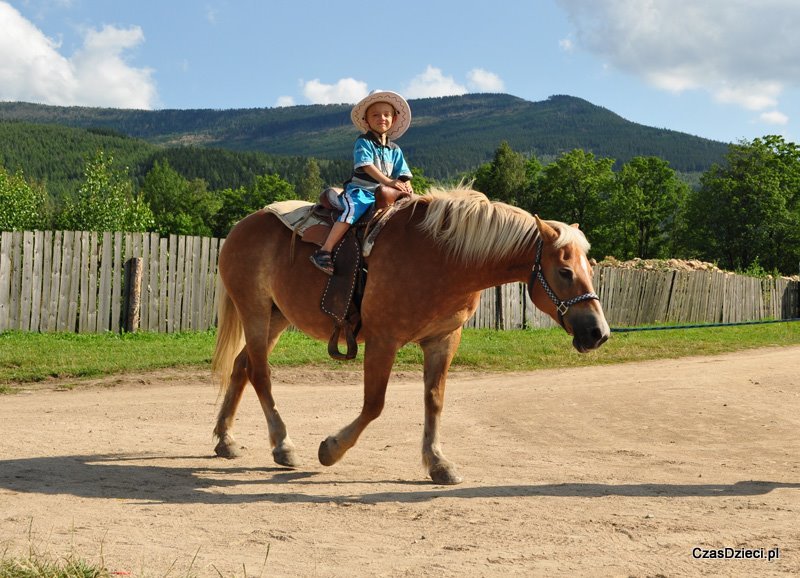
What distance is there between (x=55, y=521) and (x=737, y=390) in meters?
8.97

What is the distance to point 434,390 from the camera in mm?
6133

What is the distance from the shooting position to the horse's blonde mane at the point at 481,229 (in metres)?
5.64

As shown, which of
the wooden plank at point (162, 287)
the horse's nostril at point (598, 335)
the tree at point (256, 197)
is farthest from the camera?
the tree at point (256, 197)

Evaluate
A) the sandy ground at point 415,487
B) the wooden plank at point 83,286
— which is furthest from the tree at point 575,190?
the sandy ground at point 415,487

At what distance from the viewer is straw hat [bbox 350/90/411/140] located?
6.54 m

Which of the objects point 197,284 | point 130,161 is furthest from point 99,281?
point 130,161

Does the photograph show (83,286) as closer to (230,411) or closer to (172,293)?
(172,293)

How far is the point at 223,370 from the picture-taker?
738 cm

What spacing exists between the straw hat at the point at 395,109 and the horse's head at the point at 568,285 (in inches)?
71.5

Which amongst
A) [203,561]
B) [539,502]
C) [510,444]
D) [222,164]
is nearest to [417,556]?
[203,561]

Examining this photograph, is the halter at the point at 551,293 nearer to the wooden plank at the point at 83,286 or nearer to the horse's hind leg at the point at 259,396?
the horse's hind leg at the point at 259,396

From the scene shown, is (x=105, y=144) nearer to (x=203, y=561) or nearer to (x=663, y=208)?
(x=663, y=208)

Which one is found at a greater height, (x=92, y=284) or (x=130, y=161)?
(x=130, y=161)

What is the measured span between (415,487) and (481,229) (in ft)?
6.04
